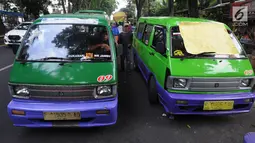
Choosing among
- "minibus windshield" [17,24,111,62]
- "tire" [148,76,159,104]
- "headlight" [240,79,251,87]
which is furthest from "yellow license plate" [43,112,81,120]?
"headlight" [240,79,251,87]

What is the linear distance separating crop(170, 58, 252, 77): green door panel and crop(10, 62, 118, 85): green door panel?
116 centimetres

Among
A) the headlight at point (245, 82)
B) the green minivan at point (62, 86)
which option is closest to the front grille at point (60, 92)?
the green minivan at point (62, 86)

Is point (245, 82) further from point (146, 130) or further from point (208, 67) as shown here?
point (146, 130)

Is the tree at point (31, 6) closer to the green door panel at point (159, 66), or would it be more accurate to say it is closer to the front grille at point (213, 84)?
the green door panel at point (159, 66)

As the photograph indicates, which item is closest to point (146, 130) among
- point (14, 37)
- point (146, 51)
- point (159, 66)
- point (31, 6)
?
point (159, 66)

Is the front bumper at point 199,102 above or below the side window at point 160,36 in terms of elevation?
below

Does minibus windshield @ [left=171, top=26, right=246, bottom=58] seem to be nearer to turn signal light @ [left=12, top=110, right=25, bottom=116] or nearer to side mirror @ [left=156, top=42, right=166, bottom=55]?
side mirror @ [left=156, top=42, right=166, bottom=55]

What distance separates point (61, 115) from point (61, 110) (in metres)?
0.09

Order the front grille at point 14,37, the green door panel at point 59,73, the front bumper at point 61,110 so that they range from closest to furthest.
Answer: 1. the front bumper at point 61,110
2. the green door panel at point 59,73
3. the front grille at point 14,37

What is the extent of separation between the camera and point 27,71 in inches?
122

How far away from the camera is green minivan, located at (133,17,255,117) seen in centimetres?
353

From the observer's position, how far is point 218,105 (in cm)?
352

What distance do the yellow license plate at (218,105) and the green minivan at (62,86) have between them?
61.4 inches

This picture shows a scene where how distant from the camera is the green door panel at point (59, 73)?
3006mm
